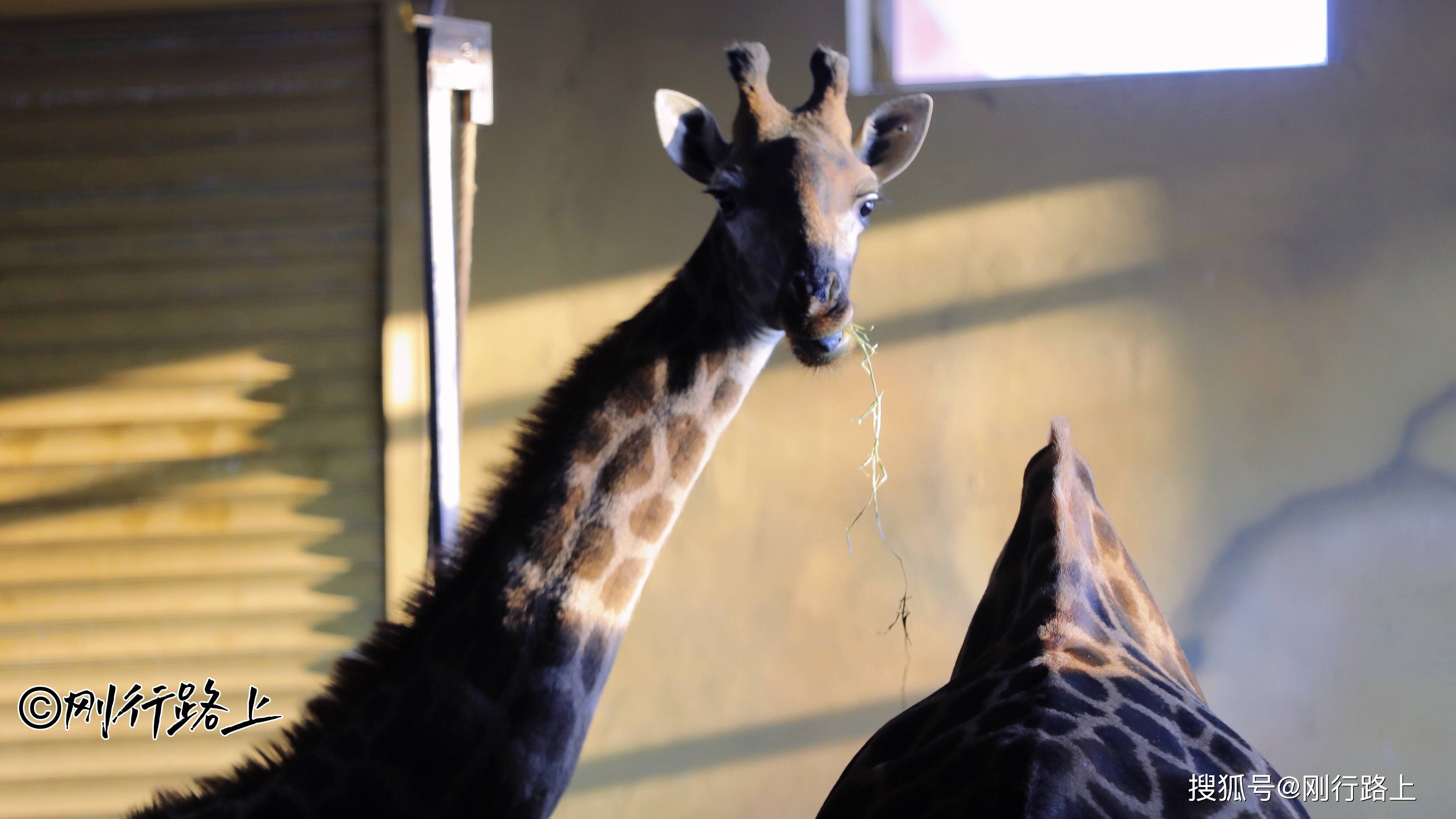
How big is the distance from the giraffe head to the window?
1.36m

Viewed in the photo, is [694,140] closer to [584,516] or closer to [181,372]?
[584,516]

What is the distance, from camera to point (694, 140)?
1.59 meters

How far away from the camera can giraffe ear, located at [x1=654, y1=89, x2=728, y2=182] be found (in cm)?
155

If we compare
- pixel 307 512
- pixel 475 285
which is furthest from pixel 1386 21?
pixel 307 512

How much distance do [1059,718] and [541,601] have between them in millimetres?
741

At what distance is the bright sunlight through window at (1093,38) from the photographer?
9.18 ft

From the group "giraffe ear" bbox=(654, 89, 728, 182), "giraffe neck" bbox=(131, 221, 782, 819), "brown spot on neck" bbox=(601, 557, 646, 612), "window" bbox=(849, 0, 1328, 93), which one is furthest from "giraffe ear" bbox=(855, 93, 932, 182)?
"window" bbox=(849, 0, 1328, 93)

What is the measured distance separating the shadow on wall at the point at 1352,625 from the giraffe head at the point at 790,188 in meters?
1.86

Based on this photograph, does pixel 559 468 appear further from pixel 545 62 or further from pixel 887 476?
pixel 545 62

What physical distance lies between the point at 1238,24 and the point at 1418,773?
224cm

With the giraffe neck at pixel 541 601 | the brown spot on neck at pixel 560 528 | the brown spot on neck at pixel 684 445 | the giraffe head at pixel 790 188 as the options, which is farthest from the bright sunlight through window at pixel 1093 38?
the brown spot on neck at pixel 560 528

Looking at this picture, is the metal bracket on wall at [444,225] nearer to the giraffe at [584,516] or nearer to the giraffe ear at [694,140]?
the giraffe at [584,516]

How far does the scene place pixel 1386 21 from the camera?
2.70 meters

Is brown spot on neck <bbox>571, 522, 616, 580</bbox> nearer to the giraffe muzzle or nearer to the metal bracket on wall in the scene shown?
the metal bracket on wall
